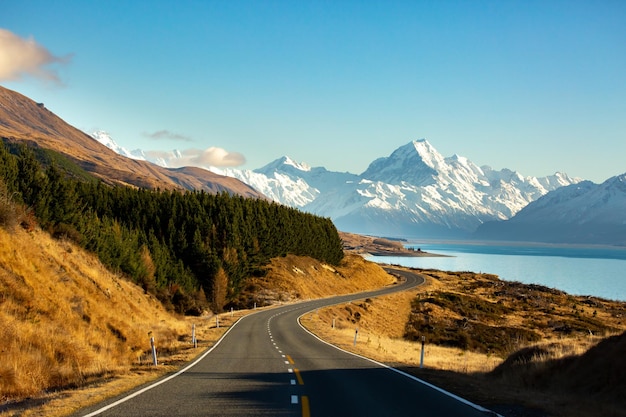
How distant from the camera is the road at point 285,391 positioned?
1191cm

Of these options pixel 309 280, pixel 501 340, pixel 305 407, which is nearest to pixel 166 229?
pixel 309 280

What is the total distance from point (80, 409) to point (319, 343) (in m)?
21.3

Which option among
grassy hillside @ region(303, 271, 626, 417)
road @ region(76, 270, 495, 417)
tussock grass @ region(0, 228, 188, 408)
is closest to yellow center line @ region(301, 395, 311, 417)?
road @ region(76, 270, 495, 417)

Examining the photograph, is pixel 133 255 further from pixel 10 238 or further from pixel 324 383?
pixel 324 383

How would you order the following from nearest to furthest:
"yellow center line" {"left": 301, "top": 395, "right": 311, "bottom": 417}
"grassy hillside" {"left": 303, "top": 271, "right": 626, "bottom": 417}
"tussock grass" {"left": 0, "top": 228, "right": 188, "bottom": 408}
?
"yellow center line" {"left": 301, "top": 395, "right": 311, "bottom": 417}, "grassy hillside" {"left": 303, "top": 271, "right": 626, "bottom": 417}, "tussock grass" {"left": 0, "top": 228, "right": 188, "bottom": 408}

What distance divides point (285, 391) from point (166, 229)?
59.1m

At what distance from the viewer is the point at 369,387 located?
15641mm

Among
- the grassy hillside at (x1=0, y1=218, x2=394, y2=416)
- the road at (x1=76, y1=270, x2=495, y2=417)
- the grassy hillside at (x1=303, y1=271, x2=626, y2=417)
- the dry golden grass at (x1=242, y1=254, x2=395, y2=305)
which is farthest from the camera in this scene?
the dry golden grass at (x1=242, y1=254, x2=395, y2=305)

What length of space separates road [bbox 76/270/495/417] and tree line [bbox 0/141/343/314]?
66.8ft

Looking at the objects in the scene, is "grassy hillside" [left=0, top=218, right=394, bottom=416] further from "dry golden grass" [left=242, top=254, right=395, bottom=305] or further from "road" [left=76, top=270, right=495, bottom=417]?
"dry golden grass" [left=242, top=254, right=395, bottom=305]

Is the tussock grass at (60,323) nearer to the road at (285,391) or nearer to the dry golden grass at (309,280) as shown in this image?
the road at (285,391)

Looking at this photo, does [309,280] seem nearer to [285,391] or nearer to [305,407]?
[285,391]

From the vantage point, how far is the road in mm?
11914

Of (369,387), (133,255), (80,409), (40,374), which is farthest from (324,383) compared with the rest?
(133,255)
